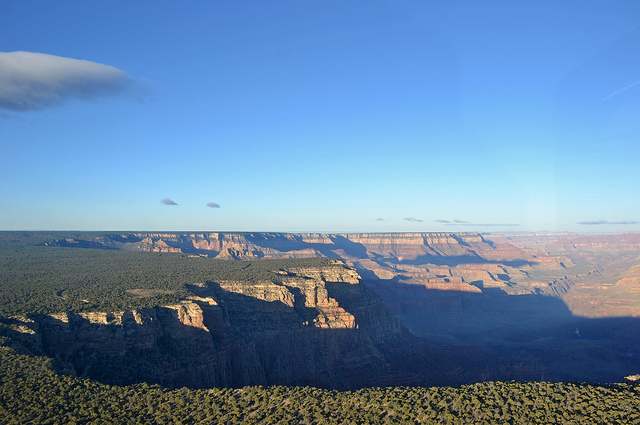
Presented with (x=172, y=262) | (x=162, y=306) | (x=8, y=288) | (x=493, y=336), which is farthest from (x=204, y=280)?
(x=493, y=336)

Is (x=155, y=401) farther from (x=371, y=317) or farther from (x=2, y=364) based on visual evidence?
(x=371, y=317)

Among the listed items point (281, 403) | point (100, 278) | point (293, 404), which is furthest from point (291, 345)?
point (100, 278)

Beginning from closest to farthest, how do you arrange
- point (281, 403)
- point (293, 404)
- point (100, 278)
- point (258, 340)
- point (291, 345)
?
point (293, 404), point (281, 403), point (258, 340), point (291, 345), point (100, 278)

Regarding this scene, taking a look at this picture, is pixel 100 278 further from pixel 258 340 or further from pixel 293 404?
pixel 293 404

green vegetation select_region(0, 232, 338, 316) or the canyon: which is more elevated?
green vegetation select_region(0, 232, 338, 316)

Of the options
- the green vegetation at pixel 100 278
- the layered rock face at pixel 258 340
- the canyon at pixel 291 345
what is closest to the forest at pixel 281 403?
the layered rock face at pixel 258 340

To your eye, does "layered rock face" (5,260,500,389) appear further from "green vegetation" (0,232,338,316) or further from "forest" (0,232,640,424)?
"forest" (0,232,640,424)

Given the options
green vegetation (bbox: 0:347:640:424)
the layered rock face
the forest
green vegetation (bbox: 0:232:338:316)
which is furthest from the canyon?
green vegetation (bbox: 0:347:640:424)
